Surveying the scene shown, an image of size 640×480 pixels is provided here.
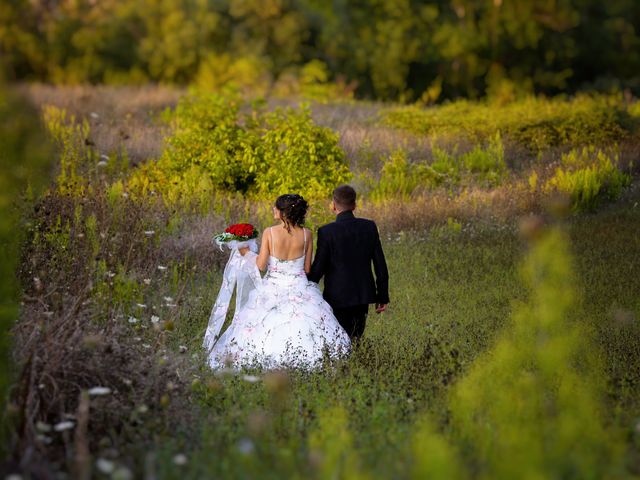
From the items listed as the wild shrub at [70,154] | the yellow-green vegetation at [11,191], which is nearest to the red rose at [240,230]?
the yellow-green vegetation at [11,191]

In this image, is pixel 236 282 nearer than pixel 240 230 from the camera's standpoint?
No

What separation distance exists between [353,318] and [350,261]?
605mm

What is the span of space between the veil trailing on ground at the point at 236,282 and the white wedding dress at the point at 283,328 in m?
0.09

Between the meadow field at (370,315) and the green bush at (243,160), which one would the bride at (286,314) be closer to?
the meadow field at (370,315)

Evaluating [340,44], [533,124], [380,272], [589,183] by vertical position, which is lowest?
[340,44]

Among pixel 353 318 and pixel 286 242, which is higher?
pixel 286 242

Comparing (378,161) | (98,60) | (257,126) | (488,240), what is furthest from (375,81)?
(488,240)

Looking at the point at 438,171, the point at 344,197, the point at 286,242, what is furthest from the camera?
the point at 438,171

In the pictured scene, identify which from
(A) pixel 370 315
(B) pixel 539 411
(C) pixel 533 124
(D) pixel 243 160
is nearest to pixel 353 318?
(A) pixel 370 315

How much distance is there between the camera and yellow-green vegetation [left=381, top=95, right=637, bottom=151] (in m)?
18.5

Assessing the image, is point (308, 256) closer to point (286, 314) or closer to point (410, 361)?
point (286, 314)

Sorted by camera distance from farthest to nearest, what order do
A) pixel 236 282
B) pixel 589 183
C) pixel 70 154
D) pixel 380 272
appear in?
pixel 70 154 < pixel 589 183 < pixel 236 282 < pixel 380 272

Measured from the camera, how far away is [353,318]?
7805 mm

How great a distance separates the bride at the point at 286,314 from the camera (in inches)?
298
